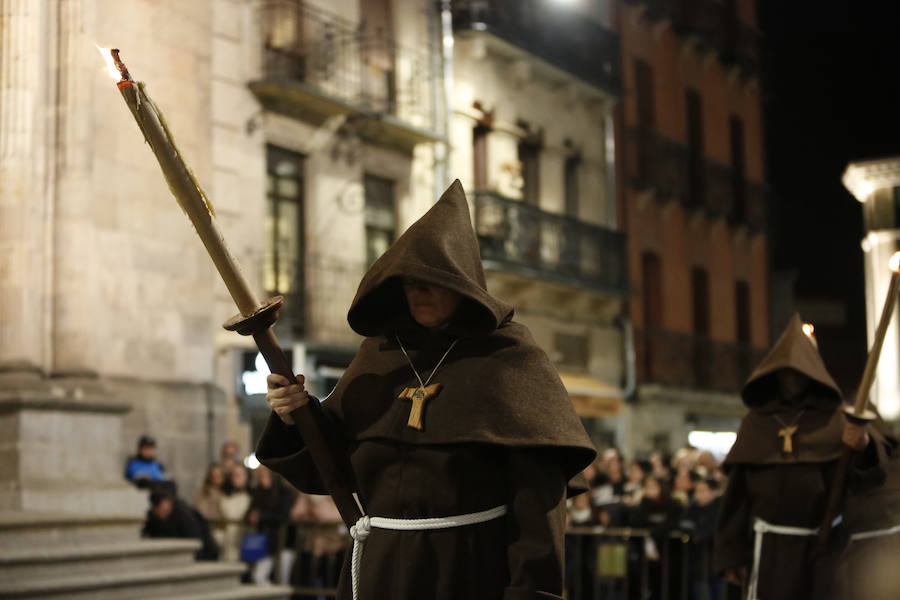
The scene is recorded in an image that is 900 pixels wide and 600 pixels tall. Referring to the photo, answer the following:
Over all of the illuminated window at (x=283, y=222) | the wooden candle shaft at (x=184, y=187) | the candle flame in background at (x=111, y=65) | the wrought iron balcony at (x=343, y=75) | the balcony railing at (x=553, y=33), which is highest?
the balcony railing at (x=553, y=33)

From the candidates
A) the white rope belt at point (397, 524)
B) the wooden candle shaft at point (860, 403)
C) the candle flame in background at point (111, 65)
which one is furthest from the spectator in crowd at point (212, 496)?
the candle flame in background at point (111, 65)

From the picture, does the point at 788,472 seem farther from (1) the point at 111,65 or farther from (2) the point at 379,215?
(2) the point at 379,215

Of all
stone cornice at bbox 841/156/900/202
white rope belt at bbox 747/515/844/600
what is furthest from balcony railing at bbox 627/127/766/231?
white rope belt at bbox 747/515/844/600

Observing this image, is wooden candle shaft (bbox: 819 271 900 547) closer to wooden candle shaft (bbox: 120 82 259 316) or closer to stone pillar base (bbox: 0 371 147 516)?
wooden candle shaft (bbox: 120 82 259 316)

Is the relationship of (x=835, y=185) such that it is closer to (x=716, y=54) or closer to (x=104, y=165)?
(x=716, y=54)

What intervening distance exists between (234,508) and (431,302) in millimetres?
8783

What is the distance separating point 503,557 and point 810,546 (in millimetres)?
3818

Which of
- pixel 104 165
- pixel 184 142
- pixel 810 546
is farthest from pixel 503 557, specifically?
pixel 184 142

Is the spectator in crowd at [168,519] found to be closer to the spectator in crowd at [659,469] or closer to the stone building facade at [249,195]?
the stone building facade at [249,195]

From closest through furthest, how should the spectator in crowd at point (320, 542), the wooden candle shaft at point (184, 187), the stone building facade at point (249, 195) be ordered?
the wooden candle shaft at point (184, 187) → the stone building facade at point (249, 195) → the spectator in crowd at point (320, 542)

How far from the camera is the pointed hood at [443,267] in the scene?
5012 millimetres

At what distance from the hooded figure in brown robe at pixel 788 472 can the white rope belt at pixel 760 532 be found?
0.06 feet

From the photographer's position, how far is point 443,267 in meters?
5.03

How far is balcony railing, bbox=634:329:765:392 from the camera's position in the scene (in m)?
27.8
